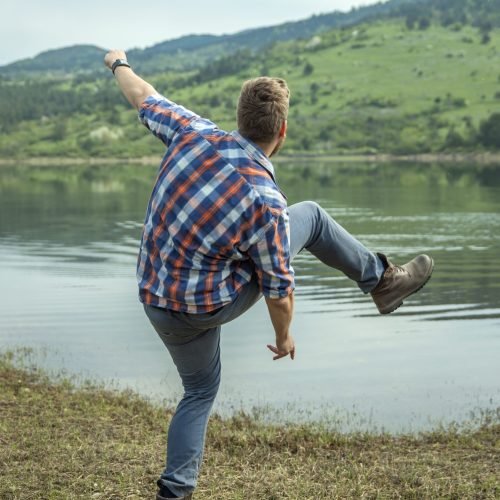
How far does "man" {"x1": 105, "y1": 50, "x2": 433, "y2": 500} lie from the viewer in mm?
4801

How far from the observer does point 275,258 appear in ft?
15.8

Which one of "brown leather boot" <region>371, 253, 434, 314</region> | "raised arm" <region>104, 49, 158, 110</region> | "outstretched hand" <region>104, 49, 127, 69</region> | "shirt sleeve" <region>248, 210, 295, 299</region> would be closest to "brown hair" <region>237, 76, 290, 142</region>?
"shirt sleeve" <region>248, 210, 295, 299</region>

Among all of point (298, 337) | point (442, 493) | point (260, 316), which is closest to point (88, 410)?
point (442, 493)

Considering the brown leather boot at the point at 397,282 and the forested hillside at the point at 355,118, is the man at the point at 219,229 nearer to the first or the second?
the brown leather boot at the point at 397,282

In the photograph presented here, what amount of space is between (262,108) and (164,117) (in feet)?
2.36

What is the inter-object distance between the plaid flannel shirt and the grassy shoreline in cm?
11068

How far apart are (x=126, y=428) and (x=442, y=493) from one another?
10.3ft

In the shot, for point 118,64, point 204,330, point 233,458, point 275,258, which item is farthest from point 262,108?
point 233,458

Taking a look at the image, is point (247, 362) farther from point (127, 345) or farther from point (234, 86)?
point (234, 86)

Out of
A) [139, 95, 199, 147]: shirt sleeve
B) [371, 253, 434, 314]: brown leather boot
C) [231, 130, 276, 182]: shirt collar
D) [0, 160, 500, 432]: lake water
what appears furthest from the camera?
[0, 160, 500, 432]: lake water

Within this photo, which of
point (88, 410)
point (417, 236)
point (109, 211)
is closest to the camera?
point (88, 410)

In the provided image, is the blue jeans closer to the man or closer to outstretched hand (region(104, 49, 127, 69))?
the man

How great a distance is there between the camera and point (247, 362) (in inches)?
531

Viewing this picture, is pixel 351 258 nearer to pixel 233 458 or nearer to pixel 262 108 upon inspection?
pixel 262 108
